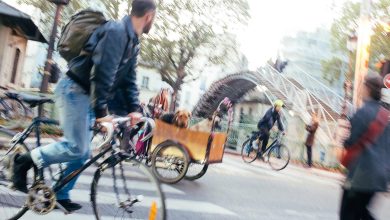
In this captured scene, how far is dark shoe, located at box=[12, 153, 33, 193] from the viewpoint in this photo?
134 inches

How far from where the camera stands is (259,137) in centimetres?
1373

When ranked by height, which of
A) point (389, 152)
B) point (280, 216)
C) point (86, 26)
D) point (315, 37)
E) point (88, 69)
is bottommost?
point (280, 216)

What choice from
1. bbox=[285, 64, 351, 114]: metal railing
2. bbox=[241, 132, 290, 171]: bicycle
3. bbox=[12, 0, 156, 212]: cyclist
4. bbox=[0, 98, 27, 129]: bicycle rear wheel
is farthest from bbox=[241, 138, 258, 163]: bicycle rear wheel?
bbox=[12, 0, 156, 212]: cyclist

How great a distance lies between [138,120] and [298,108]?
2174cm

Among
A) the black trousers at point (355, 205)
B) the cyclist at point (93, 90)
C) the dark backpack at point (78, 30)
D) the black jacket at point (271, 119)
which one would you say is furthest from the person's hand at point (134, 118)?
the black jacket at point (271, 119)

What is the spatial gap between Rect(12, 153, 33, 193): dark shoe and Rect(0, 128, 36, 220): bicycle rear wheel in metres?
0.04

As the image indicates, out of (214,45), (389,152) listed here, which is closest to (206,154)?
(389,152)

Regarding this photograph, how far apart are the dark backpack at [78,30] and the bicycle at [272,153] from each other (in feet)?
33.3

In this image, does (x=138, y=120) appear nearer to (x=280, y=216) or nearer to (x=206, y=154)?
(x=280, y=216)

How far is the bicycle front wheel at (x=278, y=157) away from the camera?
1296cm

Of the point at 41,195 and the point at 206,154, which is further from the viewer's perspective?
the point at 206,154

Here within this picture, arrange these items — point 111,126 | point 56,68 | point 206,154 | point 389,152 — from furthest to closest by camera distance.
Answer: point 56,68
point 206,154
point 389,152
point 111,126

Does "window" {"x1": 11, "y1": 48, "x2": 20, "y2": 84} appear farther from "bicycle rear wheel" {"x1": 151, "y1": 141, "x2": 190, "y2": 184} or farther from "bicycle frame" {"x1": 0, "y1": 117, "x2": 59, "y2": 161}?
"bicycle frame" {"x1": 0, "y1": 117, "x2": 59, "y2": 161}

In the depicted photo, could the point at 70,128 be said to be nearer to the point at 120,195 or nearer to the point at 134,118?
the point at 134,118
